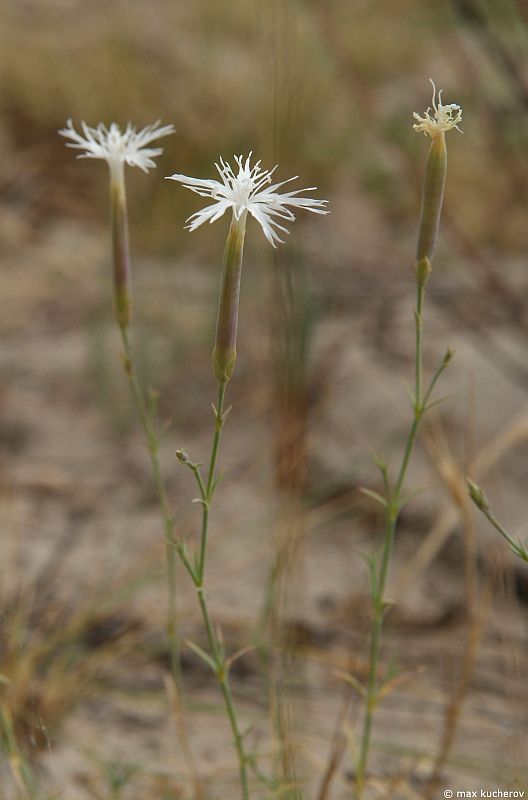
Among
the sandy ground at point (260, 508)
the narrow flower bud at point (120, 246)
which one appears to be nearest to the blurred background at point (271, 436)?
the sandy ground at point (260, 508)

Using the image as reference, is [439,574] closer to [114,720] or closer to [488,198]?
[114,720]

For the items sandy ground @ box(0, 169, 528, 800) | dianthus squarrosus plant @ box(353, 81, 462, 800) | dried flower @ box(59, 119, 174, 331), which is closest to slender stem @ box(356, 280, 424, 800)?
dianthus squarrosus plant @ box(353, 81, 462, 800)

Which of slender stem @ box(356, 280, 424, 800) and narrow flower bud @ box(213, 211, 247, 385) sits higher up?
narrow flower bud @ box(213, 211, 247, 385)

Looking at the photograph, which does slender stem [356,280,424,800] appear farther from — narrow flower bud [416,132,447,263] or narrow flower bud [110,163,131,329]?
narrow flower bud [110,163,131,329]

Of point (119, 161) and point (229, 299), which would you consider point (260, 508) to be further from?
point (229, 299)

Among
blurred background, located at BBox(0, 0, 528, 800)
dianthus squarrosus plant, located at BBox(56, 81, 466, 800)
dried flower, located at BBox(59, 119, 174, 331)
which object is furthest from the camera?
blurred background, located at BBox(0, 0, 528, 800)

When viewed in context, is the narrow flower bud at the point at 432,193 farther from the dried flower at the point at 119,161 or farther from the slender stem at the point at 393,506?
the dried flower at the point at 119,161

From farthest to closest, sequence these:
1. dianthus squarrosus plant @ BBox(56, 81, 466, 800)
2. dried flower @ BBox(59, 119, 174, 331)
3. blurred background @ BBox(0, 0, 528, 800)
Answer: blurred background @ BBox(0, 0, 528, 800) → dried flower @ BBox(59, 119, 174, 331) → dianthus squarrosus plant @ BBox(56, 81, 466, 800)

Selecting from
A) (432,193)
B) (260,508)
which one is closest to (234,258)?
(432,193)

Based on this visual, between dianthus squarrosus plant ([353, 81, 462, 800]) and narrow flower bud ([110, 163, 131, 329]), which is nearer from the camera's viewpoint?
dianthus squarrosus plant ([353, 81, 462, 800])
